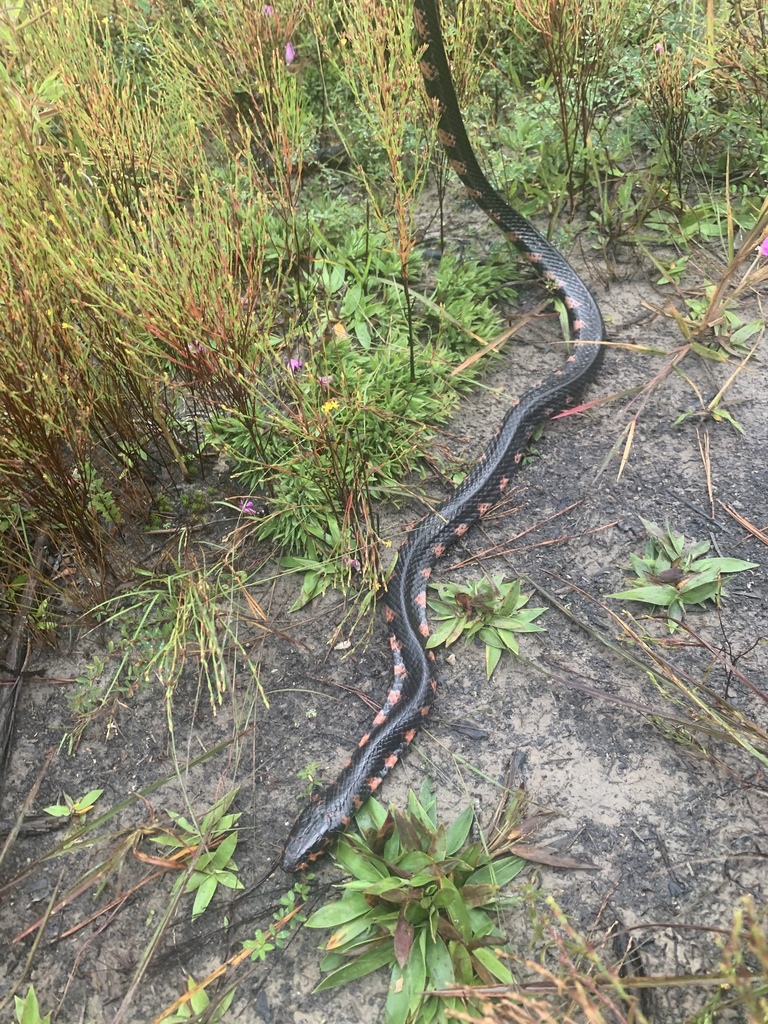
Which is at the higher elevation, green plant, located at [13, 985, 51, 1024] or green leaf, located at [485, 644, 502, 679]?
green leaf, located at [485, 644, 502, 679]

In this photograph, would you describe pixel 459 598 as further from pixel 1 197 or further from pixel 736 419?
pixel 1 197

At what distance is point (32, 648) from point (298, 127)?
241 centimetres

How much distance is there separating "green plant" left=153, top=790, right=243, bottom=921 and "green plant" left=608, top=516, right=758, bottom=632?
1.64 meters

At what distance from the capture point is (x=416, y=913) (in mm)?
2100

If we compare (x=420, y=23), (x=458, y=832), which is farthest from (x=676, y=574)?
(x=420, y=23)

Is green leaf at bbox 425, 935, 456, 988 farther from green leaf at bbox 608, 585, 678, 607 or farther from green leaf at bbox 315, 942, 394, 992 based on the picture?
green leaf at bbox 608, 585, 678, 607

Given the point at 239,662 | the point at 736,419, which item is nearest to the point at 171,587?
the point at 239,662

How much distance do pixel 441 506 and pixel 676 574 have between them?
0.95 metres

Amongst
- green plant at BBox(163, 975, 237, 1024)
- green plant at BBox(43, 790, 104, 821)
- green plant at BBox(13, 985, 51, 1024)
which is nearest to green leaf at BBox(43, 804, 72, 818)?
green plant at BBox(43, 790, 104, 821)

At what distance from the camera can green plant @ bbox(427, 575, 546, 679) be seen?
2705 millimetres

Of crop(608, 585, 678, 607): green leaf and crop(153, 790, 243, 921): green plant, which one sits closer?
crop(153, 790, 243, 921): green plant

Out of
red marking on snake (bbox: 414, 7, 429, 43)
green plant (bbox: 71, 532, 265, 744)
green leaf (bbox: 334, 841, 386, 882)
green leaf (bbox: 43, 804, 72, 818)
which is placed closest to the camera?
green leaf (bbox: 334, 841, 386, 882)

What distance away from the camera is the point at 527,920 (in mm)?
2125

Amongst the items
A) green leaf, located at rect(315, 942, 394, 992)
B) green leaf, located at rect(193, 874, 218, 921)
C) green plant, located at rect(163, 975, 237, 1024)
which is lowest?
green plant, located at rect(163, 975, 237, 1024)
